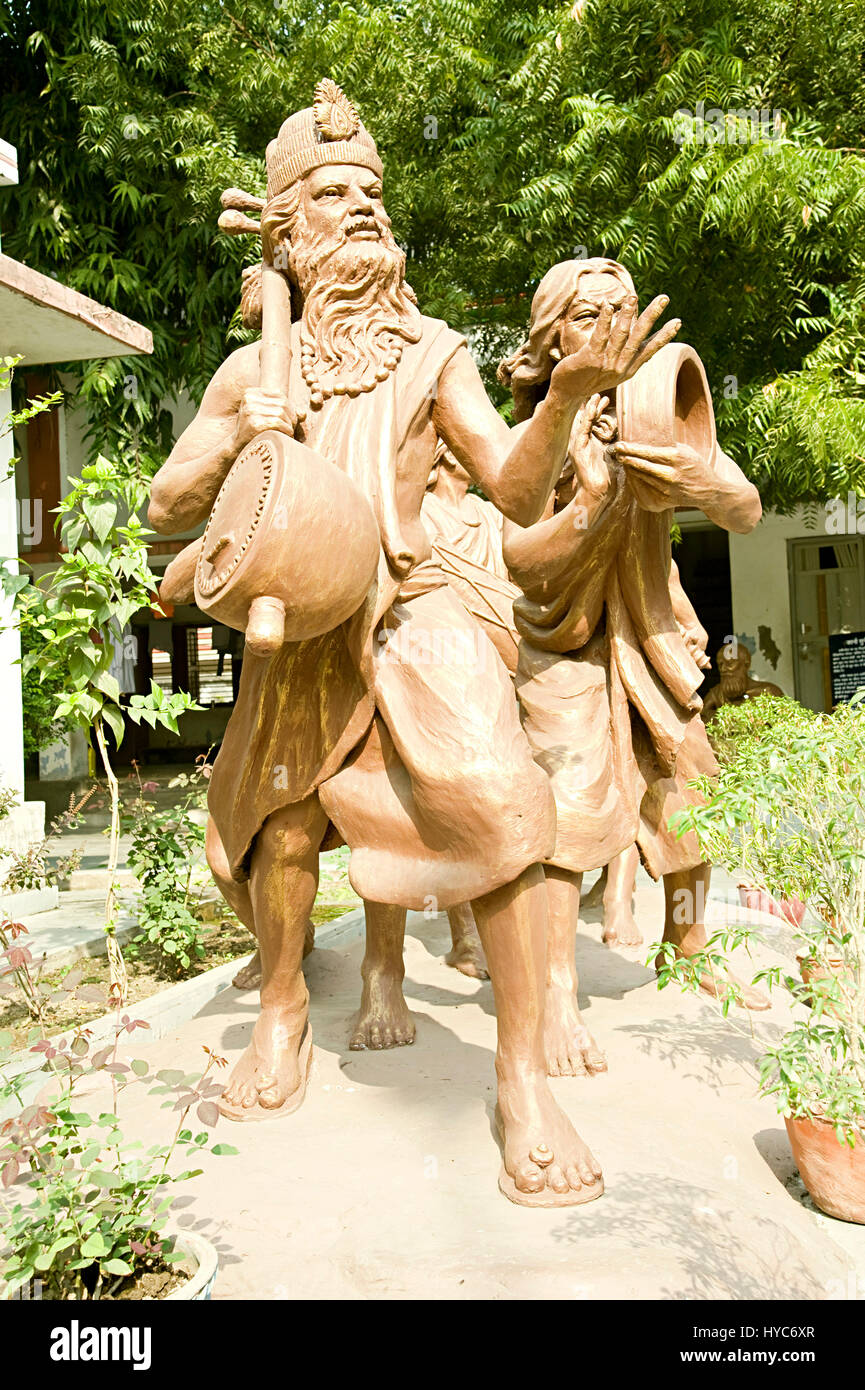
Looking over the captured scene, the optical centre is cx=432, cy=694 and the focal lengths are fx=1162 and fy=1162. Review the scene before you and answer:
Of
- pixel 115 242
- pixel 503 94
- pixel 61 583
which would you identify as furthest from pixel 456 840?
pixel 115 242

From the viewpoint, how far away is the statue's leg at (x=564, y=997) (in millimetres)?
3229

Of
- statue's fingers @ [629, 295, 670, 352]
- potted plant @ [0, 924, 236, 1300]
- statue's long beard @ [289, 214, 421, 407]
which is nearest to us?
potted plant @ [0, 924, 236, 1300]

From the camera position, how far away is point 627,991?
13.8 feet

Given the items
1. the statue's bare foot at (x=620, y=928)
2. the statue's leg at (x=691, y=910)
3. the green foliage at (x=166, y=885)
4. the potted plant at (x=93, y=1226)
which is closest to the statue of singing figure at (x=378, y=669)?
the potted plant at (x=93, y=1226)

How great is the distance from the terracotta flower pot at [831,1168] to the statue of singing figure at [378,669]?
449 millimetres

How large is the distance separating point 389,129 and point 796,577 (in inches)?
241

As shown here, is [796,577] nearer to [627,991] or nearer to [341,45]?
[341,45]

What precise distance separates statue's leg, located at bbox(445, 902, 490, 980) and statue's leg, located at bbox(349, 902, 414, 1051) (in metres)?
0.90

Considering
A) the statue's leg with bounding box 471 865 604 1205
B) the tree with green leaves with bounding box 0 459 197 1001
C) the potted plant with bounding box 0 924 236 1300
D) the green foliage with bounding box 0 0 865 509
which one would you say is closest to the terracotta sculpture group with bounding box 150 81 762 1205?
the statue's leg with bounding box 471 865 604 1205

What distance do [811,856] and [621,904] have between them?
2471mm

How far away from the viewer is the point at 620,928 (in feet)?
16.4

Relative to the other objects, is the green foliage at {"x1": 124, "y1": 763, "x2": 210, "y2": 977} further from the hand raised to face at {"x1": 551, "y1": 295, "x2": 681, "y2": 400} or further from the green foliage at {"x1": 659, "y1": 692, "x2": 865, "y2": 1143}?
the hand raised to face at {"x1": 551, "y1": 295, "x2": 681, "y2": 400}

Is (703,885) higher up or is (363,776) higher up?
(363,776)

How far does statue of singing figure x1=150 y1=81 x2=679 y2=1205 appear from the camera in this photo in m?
2.47
